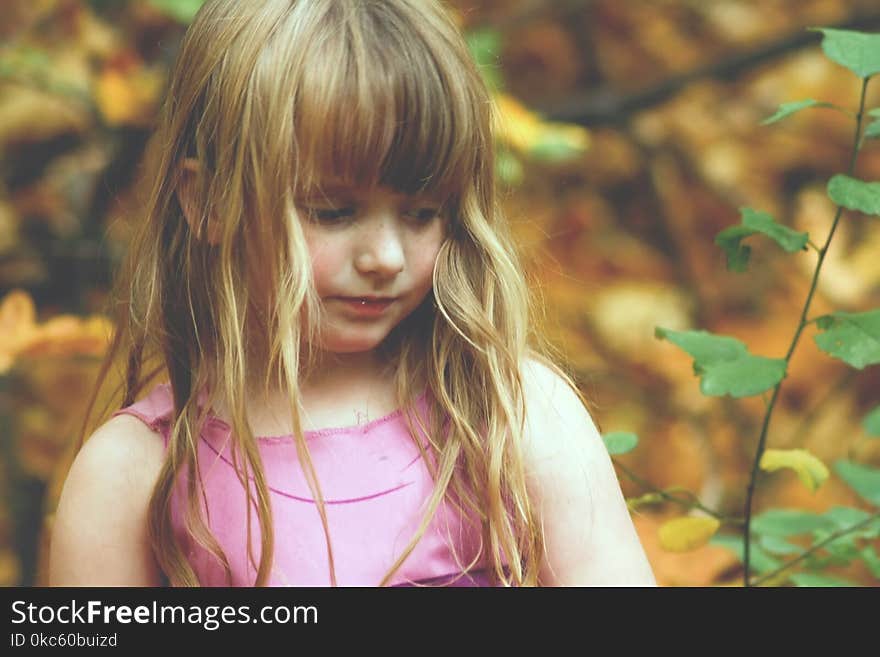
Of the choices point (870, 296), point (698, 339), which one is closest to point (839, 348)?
point (698, 339)

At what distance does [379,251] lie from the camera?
1160mm

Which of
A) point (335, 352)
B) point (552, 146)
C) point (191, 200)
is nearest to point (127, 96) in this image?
point (552, 146)

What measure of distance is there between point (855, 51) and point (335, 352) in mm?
670

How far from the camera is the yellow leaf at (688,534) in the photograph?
4.58 ft

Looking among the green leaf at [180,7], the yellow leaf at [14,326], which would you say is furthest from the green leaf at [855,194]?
the green leaf at [180,7]

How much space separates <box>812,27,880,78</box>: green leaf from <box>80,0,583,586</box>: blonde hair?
1.26ft

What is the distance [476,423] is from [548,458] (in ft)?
0.30

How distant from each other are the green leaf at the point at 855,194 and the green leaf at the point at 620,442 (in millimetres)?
380

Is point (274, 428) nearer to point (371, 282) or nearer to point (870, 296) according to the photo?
point (371, 282)

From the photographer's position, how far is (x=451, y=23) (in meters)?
1.26

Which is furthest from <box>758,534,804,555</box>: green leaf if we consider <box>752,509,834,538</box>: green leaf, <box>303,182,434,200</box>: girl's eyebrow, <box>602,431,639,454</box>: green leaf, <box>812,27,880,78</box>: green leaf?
<box>303,182,434,200</box>: girl's eyebrow

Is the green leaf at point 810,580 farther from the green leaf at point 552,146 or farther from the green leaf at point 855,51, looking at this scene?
the green leaf at point 552,146

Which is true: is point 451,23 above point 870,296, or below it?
below

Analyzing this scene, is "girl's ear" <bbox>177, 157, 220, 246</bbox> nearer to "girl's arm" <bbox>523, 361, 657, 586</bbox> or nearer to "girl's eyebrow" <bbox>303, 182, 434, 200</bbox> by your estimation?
"girl's eyebrow" <bbox>303, 182, 434, 200</bbox>
